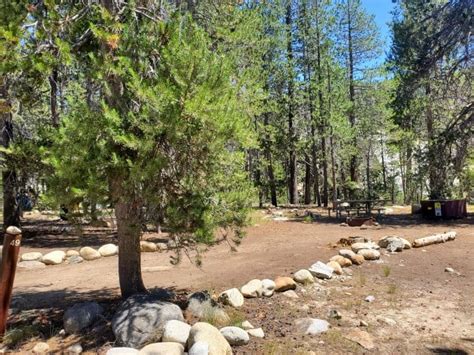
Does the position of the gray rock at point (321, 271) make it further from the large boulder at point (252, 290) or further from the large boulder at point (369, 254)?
the large boulder at point (369, 254)

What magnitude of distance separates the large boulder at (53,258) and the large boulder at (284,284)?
Answer: 497 centimetres

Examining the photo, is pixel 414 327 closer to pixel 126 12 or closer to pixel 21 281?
pixel 126 12

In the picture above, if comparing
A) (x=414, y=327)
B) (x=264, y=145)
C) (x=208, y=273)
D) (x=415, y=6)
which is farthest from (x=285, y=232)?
(x=264, y=145)

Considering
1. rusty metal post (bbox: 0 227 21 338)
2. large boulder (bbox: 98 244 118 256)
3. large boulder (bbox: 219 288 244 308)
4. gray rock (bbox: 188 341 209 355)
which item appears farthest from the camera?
large boulder (bbox: 98 244 118 256)

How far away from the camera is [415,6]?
664 inches

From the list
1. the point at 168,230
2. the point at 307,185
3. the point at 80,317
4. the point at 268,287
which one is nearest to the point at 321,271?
the point at 268,287

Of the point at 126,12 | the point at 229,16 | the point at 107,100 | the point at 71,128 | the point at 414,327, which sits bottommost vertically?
the point at 414,327

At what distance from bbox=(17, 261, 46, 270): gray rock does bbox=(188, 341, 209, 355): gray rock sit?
5.96 m

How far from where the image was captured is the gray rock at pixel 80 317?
16.0 ft

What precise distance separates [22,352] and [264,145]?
2143cm

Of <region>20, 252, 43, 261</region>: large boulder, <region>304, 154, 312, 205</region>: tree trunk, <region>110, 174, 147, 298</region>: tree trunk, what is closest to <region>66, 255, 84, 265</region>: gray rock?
<region>20, 252, 43, 261</region>: large boulder

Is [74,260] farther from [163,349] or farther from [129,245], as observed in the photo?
[163,349]

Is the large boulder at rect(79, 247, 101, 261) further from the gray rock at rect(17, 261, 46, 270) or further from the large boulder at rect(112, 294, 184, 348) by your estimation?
the large boulder at rect(112, 294, 184, 348)

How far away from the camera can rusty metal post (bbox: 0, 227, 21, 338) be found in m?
4.71
